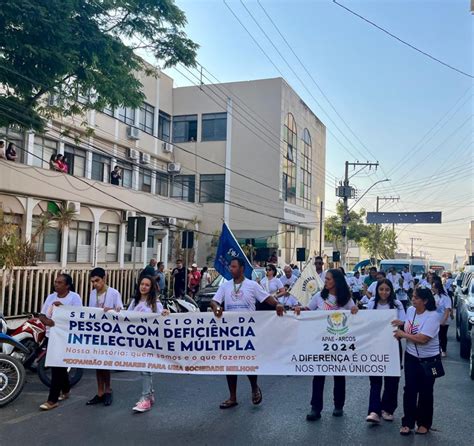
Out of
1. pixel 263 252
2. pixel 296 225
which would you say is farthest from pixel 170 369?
pixel 296 225

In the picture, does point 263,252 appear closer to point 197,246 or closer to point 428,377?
point 197,246

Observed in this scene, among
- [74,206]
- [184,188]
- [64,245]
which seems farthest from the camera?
[184,188]

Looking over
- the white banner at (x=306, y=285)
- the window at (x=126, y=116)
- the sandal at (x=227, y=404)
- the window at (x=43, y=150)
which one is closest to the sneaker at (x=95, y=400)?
the sandal at (x=227, y=404)

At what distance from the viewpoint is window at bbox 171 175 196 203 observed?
38.5 m

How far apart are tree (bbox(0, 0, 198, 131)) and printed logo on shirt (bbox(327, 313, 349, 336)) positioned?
8104mm

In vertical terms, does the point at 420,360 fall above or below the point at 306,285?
below

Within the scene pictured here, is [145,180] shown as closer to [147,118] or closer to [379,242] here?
[147,118]

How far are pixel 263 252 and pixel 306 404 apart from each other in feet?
80.7

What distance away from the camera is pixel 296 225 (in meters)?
43.9

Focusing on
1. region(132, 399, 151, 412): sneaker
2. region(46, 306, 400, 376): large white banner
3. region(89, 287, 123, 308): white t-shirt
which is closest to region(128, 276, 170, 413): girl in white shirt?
region(132, 399, 151, 412): sneaker

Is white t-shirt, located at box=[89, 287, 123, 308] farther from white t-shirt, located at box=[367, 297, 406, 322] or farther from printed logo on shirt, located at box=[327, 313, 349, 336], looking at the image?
white t-shirt, located at box=[367, 297, 406, 322]

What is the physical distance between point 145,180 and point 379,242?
44763mm

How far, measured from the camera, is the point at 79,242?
25375 mm

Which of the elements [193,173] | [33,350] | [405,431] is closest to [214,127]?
[193,173]
